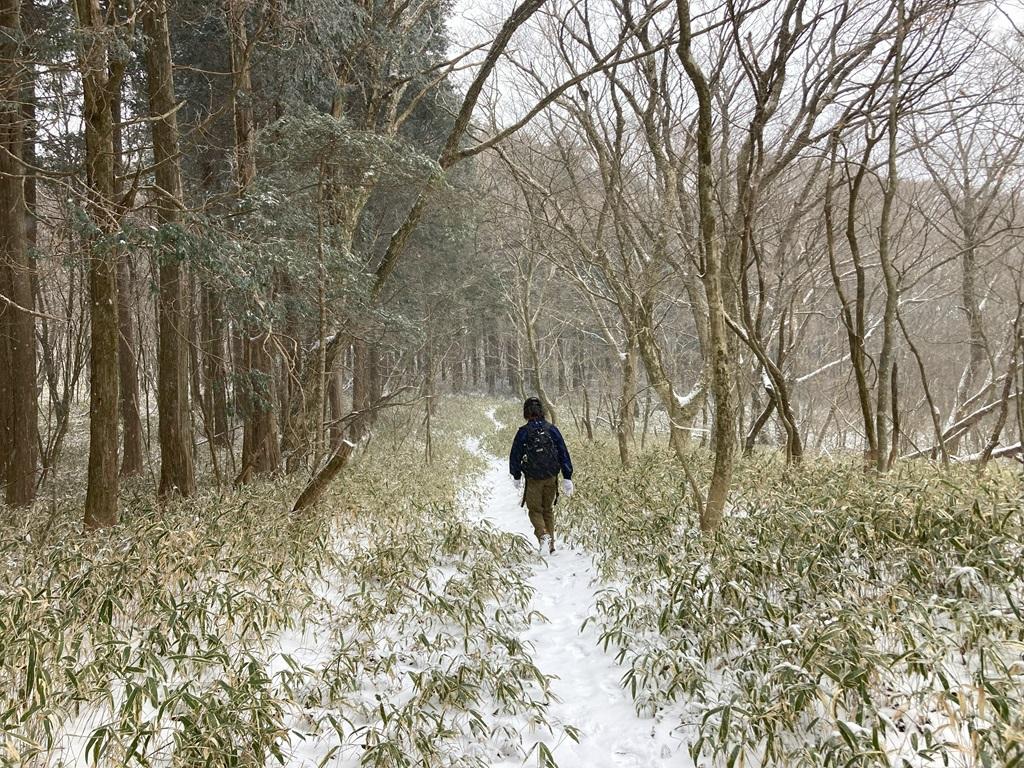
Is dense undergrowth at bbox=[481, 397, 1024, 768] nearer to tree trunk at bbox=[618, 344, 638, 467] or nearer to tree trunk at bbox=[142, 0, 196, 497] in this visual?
tree trunk at bbox=[618, 344, 638, 467]

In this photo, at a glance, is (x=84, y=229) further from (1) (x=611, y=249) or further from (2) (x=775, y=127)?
(1) (x=611, y=249)

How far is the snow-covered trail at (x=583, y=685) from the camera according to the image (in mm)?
2947

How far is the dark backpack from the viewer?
22.1 feet

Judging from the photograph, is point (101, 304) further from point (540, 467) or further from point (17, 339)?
point (540, 467)

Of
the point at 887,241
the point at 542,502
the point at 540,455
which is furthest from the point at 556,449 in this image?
the point at 887,241

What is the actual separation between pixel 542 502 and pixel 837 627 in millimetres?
4100

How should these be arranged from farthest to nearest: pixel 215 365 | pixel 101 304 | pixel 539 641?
pixel 215 365
pixel 101 304
pixel 539 641

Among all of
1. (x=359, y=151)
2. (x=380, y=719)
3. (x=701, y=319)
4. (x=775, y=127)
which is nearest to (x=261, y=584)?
(x=380, y=719)

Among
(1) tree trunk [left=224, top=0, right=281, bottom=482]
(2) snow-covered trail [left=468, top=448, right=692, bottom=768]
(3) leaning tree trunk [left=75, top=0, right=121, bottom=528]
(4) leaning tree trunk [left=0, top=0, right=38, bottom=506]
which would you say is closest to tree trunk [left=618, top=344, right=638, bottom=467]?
(2) snow-covered trail [left=468, top=448, right=692, bottom=768]

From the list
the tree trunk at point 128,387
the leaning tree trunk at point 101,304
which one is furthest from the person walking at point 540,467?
the tree trunk at point 128,387

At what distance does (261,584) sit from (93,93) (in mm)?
5356

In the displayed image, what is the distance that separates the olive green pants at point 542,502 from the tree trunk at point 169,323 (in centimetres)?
503

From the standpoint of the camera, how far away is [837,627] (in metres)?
3.07

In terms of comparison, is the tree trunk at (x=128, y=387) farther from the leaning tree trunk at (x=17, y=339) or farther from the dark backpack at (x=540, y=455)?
the dark backpack at (x=540, y=455)
